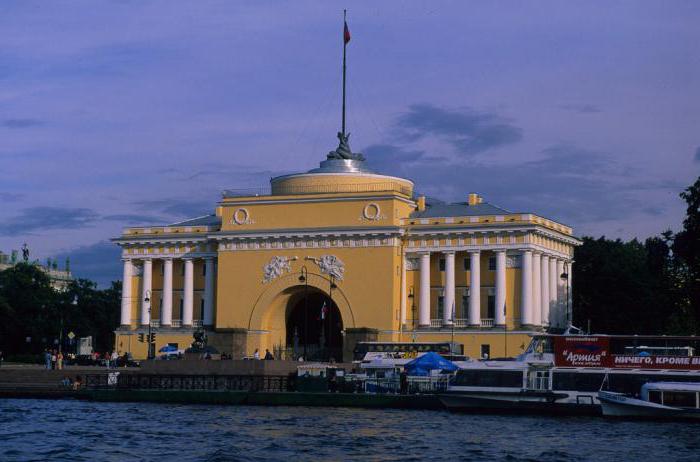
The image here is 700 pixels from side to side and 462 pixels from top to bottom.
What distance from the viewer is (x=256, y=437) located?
121 ft

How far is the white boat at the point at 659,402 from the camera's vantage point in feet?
141

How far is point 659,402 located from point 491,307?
984 inches

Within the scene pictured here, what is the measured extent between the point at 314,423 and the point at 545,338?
11.0 metres

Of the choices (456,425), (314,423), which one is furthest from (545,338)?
(314,423)

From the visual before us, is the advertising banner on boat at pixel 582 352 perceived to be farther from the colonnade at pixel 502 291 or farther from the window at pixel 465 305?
the window at pixel 465 305

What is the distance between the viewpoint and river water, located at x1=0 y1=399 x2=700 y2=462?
33312 mm

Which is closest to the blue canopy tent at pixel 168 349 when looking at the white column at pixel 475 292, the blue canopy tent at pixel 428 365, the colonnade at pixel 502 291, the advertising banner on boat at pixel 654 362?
the colonnade at pixel 502 291

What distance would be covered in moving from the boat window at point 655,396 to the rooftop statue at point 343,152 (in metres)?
34.1

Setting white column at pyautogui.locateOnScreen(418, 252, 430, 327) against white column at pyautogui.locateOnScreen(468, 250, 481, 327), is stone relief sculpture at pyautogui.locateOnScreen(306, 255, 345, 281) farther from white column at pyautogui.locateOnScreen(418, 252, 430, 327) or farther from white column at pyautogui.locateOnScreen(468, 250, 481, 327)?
white column at pyautogui.locateOnScreen(468, 250, 481, 327)

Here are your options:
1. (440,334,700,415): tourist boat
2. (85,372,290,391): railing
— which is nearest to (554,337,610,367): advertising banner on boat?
(440,334,700,415): tourist boat

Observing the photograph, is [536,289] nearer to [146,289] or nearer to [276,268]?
[276,268]

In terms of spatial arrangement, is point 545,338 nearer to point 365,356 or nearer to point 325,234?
point 365,356

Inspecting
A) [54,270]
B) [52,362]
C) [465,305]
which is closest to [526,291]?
[465,305]

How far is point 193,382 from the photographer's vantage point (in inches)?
2120
